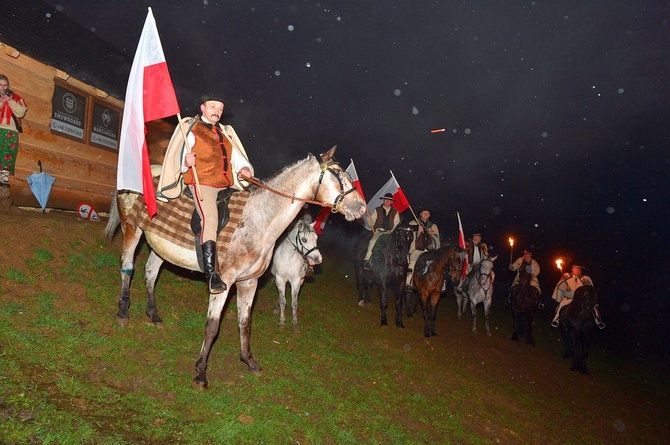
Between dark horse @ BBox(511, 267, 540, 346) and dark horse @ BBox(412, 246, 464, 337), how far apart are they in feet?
13.1

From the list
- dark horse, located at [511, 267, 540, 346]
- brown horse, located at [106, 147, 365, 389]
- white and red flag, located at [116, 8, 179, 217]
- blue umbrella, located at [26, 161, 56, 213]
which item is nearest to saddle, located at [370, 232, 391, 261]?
dark horse, located at [511, 267, 540, 346]

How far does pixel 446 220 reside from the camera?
54.4 meters

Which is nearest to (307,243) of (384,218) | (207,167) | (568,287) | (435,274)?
(207,167)

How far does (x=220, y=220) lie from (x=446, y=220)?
51.6m

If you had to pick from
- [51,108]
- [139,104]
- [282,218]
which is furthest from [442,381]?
[51,108]

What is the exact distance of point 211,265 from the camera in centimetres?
530

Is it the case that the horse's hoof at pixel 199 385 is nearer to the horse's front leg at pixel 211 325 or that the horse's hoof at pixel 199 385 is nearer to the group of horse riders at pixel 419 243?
the horse's front leg at pixel 211 325

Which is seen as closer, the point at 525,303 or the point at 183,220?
the point at 183,220

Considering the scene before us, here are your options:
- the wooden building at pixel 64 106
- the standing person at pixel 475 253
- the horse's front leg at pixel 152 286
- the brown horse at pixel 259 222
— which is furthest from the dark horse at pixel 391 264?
the wooden building at pixel 64 106

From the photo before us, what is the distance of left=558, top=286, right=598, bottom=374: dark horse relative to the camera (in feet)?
43.7

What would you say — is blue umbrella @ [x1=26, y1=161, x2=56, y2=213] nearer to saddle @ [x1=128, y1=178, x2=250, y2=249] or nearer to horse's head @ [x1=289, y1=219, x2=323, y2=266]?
saddle @ [x1=128, y1=178, x2=250, y2=249]

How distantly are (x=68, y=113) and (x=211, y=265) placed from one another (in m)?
8.49

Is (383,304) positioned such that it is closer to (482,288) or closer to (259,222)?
(482,288)

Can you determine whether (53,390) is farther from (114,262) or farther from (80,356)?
(114,262)
